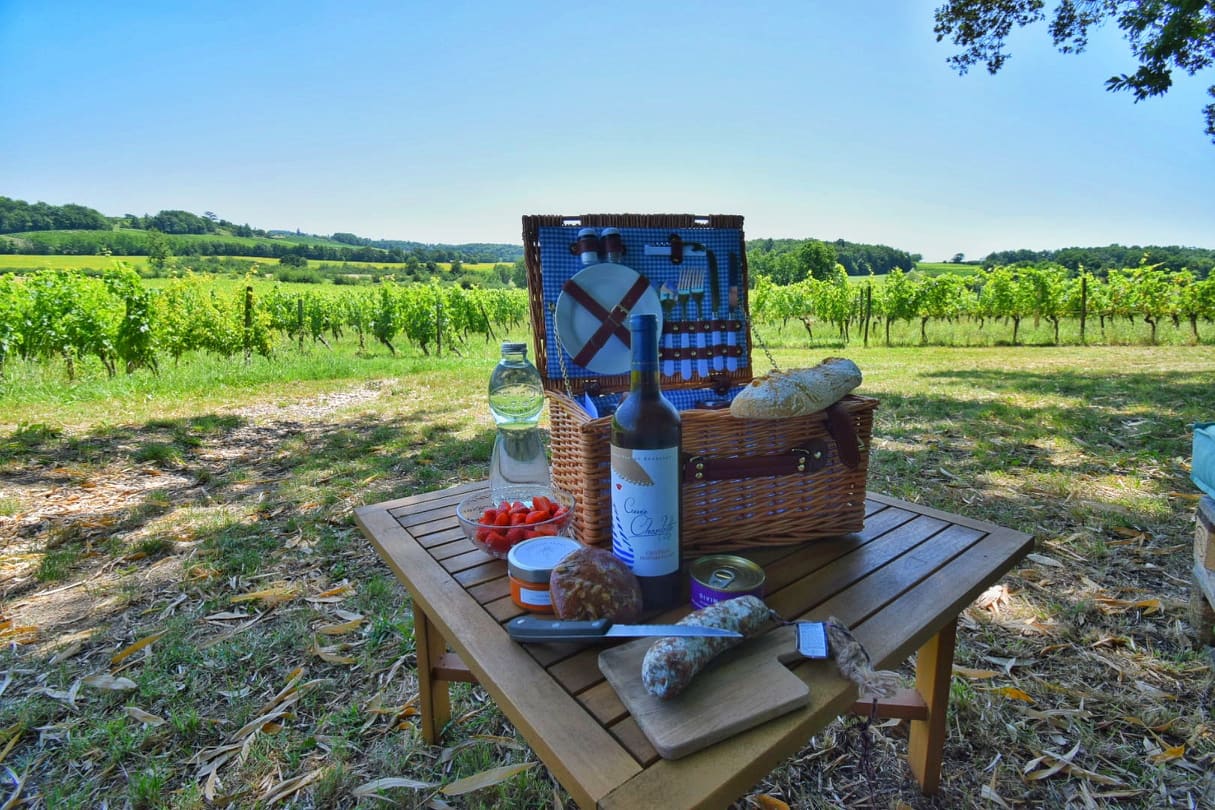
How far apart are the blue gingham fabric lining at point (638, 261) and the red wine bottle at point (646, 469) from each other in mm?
645

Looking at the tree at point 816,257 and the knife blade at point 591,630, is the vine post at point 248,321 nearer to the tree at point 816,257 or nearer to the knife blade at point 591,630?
the knife blade at point 591,630

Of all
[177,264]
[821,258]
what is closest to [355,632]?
[177,264]

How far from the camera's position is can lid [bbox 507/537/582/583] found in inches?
39.4

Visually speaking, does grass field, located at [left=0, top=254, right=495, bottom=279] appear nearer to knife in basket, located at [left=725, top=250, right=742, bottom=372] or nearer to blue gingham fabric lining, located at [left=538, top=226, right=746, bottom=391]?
blue gingham fabric lining, located at [left=538, top=226, right=746, bottom=391]

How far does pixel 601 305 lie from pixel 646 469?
0.79 m

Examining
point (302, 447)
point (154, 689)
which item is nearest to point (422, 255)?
point (302, 447)

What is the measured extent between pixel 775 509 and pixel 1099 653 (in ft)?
5.56

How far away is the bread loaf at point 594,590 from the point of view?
3.04ft

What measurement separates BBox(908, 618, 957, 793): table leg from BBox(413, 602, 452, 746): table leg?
124 cm

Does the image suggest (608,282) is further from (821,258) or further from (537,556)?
(821,258)

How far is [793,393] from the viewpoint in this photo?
1182 mm

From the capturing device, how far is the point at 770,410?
1.16 metres

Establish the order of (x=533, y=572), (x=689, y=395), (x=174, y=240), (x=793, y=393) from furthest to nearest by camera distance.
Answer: (x=174, y=240) < (x=689, y=395) < (x=793, y=393) < (x=533, y=572)

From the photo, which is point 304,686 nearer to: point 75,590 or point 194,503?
point 75,590
